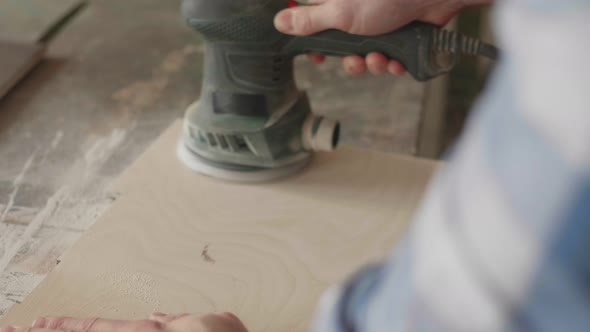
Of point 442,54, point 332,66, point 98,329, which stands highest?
point 442,54

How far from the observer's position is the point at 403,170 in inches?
53.3

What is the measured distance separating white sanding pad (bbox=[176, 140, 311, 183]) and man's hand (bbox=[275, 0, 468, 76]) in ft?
0.86

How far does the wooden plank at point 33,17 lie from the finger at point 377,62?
3.30 feet

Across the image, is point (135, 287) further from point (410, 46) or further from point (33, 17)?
point (33, 17)

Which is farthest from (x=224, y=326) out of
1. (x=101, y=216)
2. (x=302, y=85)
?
(x=302, y=85)

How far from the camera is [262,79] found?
49.7 inches

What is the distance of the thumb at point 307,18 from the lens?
1164mm

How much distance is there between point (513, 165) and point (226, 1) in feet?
2.76

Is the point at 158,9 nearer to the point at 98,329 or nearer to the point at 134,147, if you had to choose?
the point at 134,147

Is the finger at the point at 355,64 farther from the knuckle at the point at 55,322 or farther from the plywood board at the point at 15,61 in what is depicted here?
the plywood board at the point at 15,61

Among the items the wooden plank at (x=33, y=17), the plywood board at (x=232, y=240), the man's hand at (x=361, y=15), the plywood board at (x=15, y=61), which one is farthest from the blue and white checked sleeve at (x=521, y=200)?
the wooden plank at (x=33, y=17)

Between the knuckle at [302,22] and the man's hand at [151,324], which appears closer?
the man's hand at [151,324]

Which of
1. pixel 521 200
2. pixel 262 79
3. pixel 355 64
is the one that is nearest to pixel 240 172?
pixel 262 79

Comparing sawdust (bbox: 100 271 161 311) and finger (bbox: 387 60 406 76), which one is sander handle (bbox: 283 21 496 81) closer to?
finger (bbox: 387 60 406 76)
